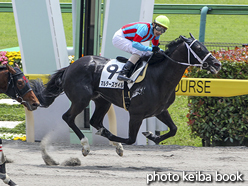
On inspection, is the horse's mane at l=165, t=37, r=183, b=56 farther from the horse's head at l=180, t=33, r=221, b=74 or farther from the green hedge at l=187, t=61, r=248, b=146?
the green hedge at l=187, t=61, r=248, b=146

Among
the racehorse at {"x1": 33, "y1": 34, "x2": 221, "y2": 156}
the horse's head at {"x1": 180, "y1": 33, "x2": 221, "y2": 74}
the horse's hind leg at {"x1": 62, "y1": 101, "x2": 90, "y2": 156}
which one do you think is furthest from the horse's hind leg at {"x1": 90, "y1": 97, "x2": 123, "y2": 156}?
the horse's head at {"x1": 180, "y1": 33, "x2": 221, "y2": 74}

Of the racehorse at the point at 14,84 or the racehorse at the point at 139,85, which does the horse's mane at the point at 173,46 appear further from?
the racehorse at the point at 14,84

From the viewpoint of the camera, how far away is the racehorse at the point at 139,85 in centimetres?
531

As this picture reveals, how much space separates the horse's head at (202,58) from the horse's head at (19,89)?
6.32ft

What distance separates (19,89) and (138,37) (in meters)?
1.60

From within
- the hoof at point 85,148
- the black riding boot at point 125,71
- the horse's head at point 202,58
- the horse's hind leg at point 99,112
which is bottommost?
the hoof at point 85,148

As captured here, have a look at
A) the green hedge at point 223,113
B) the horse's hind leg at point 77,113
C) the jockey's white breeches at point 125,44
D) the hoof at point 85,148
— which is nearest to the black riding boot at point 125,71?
the jockey's white breeches at point 125,44

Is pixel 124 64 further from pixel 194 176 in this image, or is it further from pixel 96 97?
pixel 194 176

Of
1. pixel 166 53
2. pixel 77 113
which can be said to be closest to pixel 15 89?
pixel 77 113

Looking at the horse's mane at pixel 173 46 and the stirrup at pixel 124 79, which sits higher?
the horse's mane at pixel 173 46

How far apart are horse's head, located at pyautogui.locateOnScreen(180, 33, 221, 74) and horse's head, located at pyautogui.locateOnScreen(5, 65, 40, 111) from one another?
1.93 metres

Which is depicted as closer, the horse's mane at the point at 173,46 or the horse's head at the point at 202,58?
the horse's head at the point at 202,58

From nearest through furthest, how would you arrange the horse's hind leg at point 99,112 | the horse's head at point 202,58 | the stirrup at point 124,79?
1. the horse's head at point 202,58
2. the stirrup at point 124,79
3. the horse's hind leg at point 99,112

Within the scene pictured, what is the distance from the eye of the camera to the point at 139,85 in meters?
5.46
